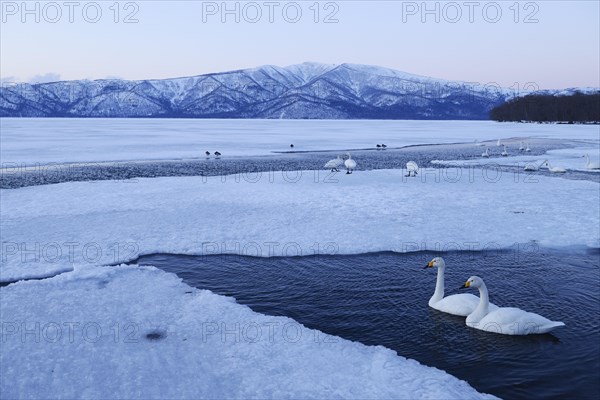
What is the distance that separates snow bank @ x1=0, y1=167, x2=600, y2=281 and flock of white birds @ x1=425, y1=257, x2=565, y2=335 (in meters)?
4.03

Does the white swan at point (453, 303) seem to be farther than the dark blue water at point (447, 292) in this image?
Yes

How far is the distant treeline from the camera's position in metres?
126

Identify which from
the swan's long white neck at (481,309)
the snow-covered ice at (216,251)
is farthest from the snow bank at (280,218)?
the swan's long white neck at (481,309)

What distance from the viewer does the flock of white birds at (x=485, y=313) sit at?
27.4ft

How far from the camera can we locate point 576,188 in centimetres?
2258

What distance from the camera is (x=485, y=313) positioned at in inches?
351

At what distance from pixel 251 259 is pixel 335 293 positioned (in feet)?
10.7

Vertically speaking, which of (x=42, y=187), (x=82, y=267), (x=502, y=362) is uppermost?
(x=42, y=187)

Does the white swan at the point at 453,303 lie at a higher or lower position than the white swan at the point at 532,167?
lower

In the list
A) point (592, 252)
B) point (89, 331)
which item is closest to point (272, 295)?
point (89, 331)

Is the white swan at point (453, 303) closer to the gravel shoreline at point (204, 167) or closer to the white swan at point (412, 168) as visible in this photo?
the white swan at point (412, 168)

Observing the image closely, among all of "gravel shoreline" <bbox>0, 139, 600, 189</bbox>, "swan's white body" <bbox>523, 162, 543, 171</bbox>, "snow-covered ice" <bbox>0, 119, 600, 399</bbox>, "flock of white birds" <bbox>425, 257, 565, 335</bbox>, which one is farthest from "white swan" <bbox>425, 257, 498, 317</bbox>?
"swan's white body" <bbox>523, 162, 543, 171</bbox>

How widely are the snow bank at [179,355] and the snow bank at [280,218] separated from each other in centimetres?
302

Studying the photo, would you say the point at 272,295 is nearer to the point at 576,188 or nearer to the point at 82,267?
the point at 82,267
